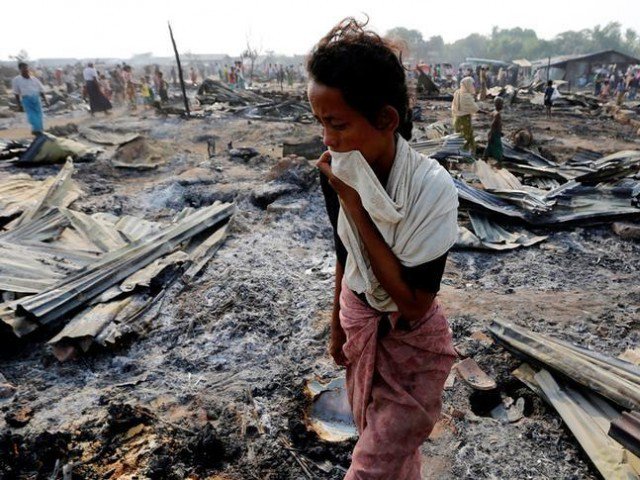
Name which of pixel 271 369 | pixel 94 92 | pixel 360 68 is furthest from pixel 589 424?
pixel 94 92

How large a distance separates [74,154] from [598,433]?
32.1ft

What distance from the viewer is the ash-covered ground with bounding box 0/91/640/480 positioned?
225 cm

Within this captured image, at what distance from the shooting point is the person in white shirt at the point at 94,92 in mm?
14914

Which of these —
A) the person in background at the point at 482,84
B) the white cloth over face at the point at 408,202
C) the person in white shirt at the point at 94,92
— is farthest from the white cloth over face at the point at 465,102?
the person in white shirt at the point at 94,92

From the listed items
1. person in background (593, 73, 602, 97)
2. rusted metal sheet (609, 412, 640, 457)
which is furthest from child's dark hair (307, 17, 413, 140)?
person in background (593, 73, 602, 97)

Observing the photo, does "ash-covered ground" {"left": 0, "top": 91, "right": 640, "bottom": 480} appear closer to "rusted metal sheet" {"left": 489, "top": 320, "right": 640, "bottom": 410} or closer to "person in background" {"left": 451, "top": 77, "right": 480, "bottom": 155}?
"rusted metal sheet" {"left": 489, "top": 320, "right": 640, "bottom": 410}

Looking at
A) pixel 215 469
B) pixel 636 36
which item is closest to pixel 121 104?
pixel 215 469

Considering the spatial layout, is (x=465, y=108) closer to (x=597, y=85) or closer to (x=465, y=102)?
(x=465, y=102)

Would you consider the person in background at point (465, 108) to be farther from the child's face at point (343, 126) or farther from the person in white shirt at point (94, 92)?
the person in white shirt at point (94, 92)

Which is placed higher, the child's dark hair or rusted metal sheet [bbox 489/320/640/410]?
the child's dark hair

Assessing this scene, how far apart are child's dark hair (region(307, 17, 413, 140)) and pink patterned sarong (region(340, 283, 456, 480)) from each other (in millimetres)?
656

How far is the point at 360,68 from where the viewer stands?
104cm

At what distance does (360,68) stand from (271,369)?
2.40 meters

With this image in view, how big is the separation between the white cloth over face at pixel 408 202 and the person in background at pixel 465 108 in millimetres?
8071
